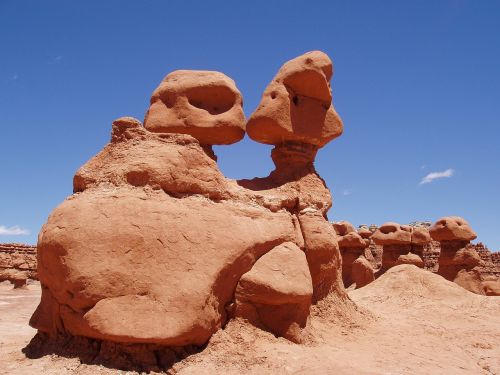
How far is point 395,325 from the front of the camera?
27.8 ft

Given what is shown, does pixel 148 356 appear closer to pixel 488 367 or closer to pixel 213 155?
pixel 213 155

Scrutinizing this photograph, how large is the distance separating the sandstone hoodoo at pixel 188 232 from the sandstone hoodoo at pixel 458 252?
459 inches

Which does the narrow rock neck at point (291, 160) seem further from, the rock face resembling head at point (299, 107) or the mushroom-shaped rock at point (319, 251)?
the mushroom-shaped rock at point (319, 251)

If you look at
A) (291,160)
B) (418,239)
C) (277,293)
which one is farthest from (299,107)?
(418,239)

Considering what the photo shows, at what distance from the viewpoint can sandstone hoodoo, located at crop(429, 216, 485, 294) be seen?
57.6 ft

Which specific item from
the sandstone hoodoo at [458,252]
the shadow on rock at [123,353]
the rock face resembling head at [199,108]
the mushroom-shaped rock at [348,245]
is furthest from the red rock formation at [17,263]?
the sandstone hoodoo at [458,252]

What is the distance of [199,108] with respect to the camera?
7.22m

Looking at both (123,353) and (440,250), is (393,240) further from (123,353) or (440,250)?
(123,353)

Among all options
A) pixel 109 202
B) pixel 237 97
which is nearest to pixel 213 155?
pixel 237 97

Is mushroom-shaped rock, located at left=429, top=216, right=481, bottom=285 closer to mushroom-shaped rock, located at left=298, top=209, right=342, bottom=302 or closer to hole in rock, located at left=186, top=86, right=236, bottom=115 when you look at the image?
mushroom-shaped rock, located at left=298, top=209, right=342, bottom=302

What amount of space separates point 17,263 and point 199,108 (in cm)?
1741

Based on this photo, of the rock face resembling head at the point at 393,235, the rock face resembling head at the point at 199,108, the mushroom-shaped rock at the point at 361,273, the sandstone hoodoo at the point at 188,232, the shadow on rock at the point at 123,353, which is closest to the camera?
the shadow on rock at the point at 123,353

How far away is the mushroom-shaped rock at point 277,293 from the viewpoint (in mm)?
5617

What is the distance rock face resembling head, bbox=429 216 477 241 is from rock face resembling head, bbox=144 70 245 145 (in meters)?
13.0
